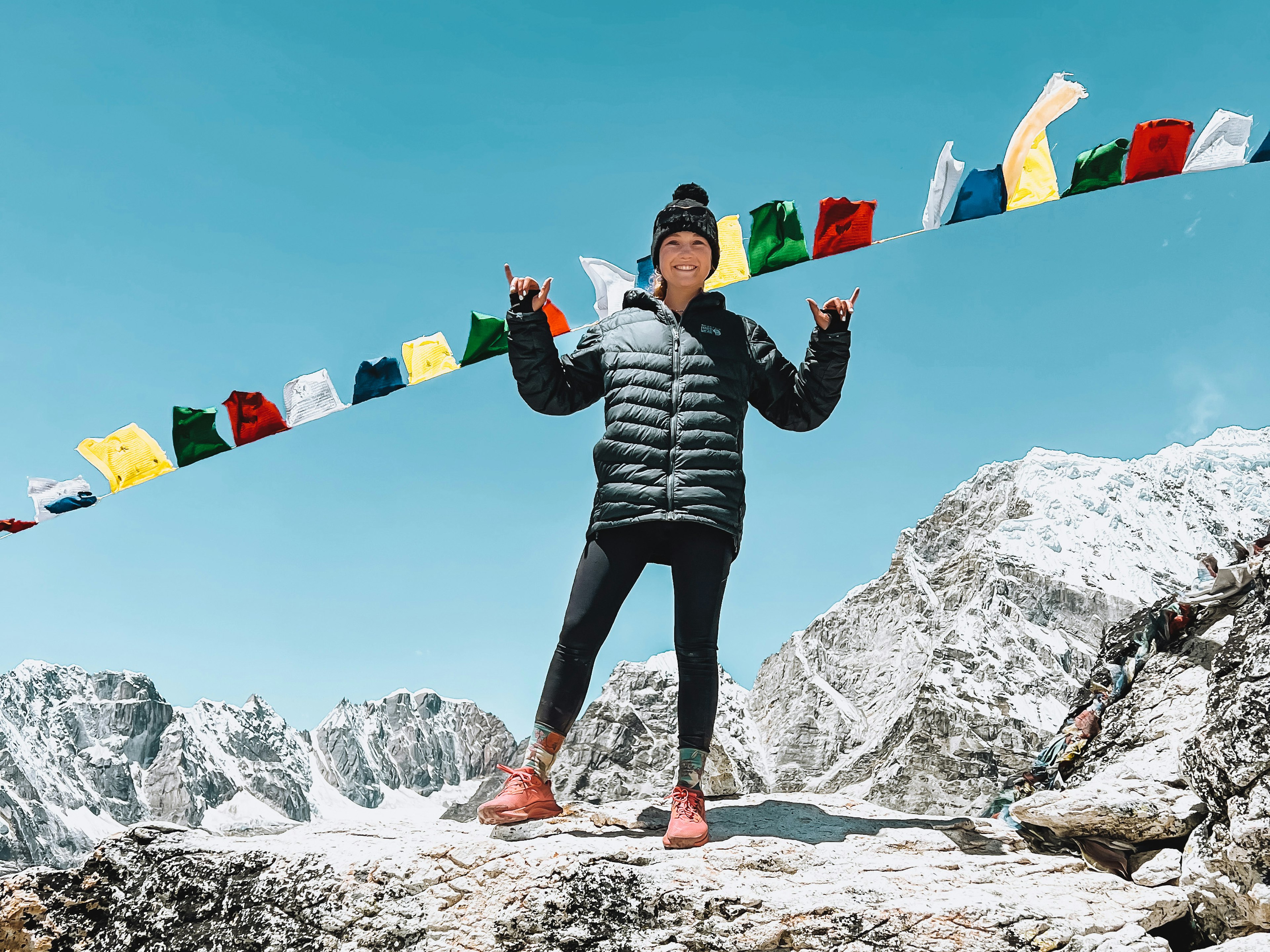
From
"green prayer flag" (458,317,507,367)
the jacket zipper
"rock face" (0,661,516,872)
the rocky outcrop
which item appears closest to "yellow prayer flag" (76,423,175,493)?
"green prayer flag" (458,317,507,367)

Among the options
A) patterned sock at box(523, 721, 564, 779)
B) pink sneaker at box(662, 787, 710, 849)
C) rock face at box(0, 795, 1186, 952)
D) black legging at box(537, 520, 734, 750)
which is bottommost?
rock face at box(0, 795, 1186, 952)

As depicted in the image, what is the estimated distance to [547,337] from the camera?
4711 millimetres

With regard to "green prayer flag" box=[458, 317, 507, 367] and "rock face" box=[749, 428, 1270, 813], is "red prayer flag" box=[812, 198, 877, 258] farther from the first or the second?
"rock face" box=[749, 428, 1270, 813]

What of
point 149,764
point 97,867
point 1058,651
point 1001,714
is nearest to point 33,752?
point 149,764

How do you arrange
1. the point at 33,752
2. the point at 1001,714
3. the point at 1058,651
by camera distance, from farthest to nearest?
the point at 33,752, the point at 1058,651, the point at 1001,714

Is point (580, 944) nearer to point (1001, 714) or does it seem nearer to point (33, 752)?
point (1001, 714)

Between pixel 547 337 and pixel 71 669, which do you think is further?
pixel 71 669

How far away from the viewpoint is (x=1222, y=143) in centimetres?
599

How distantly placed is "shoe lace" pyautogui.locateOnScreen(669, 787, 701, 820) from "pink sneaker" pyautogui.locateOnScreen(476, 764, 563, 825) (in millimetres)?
648

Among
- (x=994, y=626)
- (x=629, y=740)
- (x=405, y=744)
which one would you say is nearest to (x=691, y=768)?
(x=629, y=740)

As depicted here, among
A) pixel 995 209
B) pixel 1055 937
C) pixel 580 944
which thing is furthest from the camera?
pixel 995 209

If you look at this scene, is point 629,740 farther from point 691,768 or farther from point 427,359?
point 691,768

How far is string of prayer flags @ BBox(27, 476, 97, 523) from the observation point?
20.8 feet

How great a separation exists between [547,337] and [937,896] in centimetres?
320
